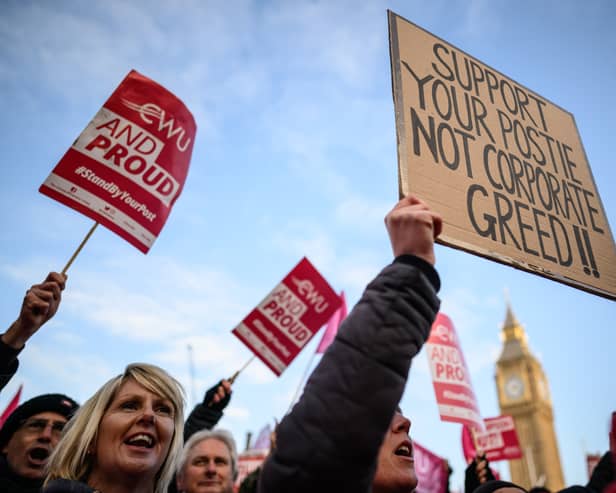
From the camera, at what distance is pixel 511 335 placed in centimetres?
8294

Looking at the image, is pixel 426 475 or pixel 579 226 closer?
pixel 579 226

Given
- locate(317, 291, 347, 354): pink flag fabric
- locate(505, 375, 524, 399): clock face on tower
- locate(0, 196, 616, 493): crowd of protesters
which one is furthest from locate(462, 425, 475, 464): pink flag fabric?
locate(505, 375, 524, 399): clock face on tower

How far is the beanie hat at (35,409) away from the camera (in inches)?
116

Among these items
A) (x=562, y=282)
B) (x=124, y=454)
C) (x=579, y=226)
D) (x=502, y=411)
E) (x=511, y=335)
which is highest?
(x=511, y=335)

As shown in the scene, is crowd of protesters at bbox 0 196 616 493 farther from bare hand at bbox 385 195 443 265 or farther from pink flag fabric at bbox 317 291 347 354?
pink flag fabric at bbox 317 291 347 354

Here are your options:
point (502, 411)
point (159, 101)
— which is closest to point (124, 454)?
point (159, 101)

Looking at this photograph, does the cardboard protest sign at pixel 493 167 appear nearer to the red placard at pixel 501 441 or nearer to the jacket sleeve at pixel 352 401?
the jacket sleeve at pixel 352 401

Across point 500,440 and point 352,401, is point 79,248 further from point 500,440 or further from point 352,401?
point 500,440

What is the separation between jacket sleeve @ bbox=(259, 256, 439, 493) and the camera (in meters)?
0.94

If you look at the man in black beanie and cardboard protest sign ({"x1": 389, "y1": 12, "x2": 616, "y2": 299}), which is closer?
cardboard protest sign ({"x1": 389, "y1": 12, "x2": 616, "y2": 299})

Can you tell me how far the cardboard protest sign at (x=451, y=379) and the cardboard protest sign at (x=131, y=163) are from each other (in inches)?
126

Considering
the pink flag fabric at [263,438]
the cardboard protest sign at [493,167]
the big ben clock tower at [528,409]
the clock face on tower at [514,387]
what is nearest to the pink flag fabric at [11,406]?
the pink flag fabric at [263,438]

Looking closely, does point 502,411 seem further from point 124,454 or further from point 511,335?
point 124,454

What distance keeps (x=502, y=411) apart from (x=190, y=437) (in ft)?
268
